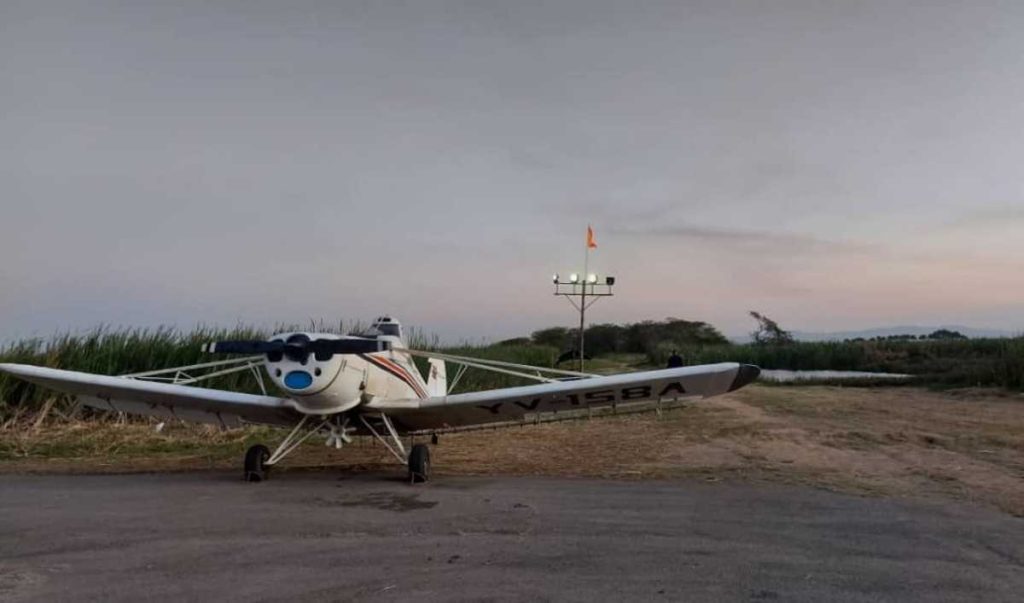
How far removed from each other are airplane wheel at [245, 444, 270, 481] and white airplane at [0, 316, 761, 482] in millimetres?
11

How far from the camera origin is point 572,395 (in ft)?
26.7

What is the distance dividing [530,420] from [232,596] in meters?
5.48

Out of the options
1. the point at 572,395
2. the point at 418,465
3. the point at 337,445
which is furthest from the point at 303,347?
the point at 572,395

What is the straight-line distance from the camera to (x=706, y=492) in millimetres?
7184

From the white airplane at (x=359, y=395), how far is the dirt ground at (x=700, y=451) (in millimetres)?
773

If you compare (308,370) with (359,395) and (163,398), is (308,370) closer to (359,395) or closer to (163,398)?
(359,395)

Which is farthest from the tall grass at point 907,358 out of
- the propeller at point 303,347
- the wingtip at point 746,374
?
the propeller at point 303,347

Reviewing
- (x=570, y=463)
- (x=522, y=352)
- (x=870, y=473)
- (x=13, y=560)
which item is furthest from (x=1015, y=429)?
(x=522, y=352)

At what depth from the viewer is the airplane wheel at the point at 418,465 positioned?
25.6 ft

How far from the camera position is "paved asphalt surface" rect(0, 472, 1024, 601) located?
388cm

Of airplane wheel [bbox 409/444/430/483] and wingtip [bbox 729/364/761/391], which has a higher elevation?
wingtip [bbox 729/364/761/391]

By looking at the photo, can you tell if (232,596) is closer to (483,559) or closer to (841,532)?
(483,559)

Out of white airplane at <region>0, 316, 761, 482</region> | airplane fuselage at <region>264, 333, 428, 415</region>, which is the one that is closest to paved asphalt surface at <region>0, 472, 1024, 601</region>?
airplane fuselage at <region>264, 333, 428, 415</region>

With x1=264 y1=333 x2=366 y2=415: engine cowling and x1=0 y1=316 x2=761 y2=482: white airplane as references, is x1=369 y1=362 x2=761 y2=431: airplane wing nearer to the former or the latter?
x1=0 y1=316 x2=761 y2=482: white airplane
